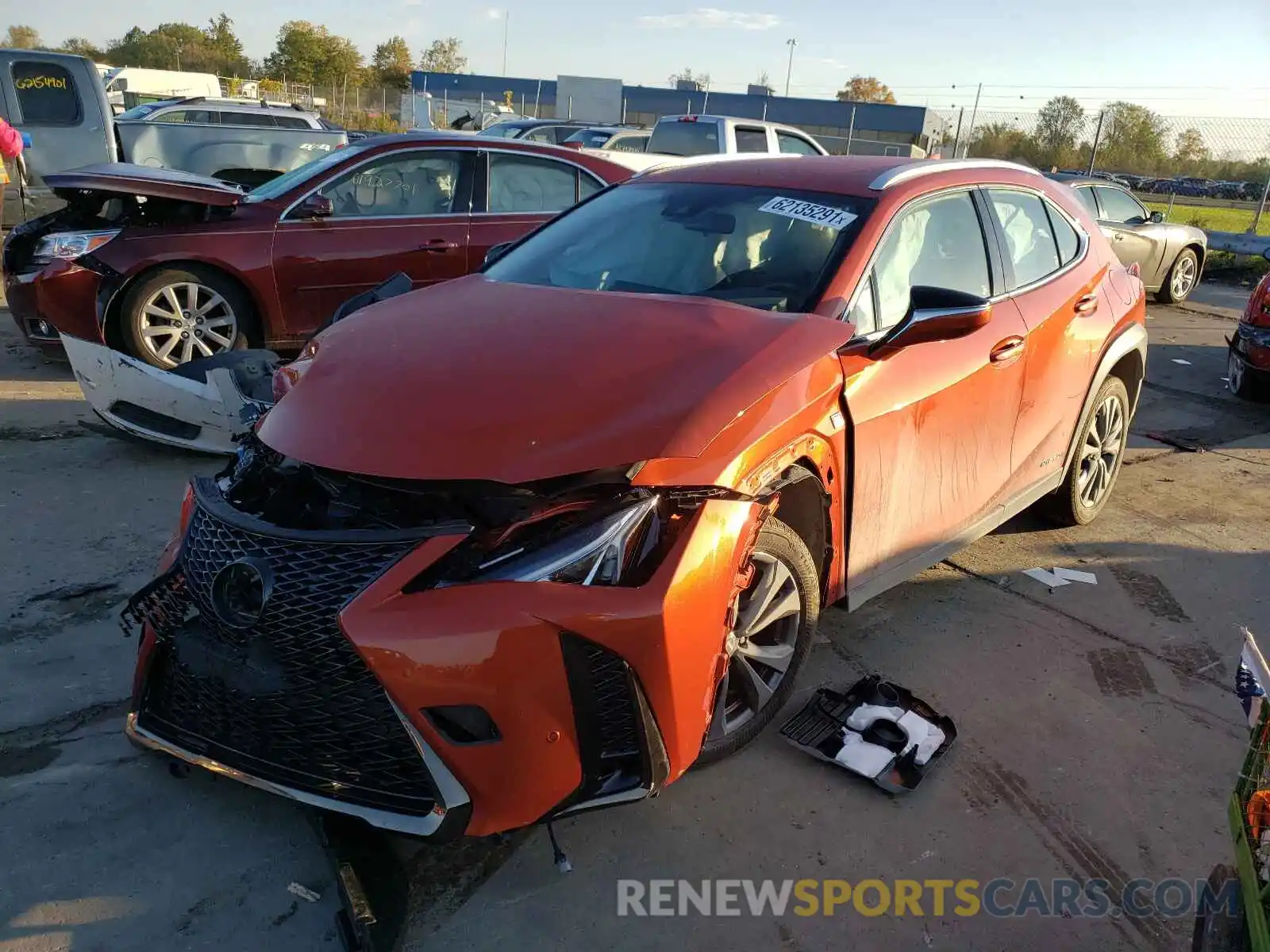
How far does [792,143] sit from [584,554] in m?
11.5

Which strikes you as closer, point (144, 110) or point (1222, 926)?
point (1222, 926)

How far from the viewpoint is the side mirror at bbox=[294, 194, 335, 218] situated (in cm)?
635

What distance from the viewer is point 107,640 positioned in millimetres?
3344

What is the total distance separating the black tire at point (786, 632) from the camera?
2.73 meters

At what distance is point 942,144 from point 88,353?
29.8 meters

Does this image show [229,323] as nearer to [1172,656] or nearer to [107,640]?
[107,640]

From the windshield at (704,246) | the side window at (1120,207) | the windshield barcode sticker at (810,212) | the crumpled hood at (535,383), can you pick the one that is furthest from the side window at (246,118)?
the crumpled hood at (535,383)

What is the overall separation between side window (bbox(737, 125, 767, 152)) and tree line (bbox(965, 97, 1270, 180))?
9.56 m

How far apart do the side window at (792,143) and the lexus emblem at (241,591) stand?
11.2 m

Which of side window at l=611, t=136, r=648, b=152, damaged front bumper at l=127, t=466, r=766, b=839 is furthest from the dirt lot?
side window at l=611, t=136, r=648, b=152

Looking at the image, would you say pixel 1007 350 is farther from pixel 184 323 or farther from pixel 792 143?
pixel 792 143

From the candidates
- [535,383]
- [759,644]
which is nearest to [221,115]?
[535,383]

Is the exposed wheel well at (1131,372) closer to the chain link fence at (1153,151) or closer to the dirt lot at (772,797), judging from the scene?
the dirt lot at (772,797)

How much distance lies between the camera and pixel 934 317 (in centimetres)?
299
